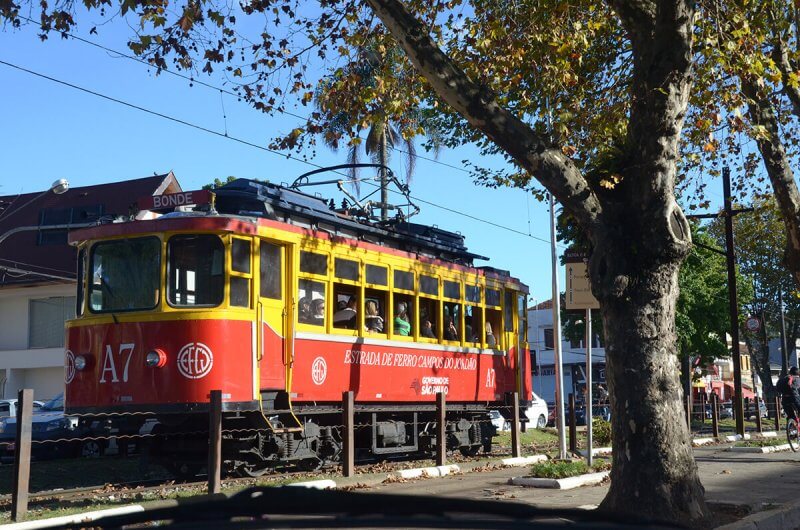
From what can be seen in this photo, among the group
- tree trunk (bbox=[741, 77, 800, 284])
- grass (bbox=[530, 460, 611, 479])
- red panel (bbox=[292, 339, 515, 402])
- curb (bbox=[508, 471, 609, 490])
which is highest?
tree trunk (bbox=[741, 77, 800, 284])

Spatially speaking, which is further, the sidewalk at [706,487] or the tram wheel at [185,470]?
the tram wheel at [185,470]

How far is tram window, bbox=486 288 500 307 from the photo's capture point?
18672mm

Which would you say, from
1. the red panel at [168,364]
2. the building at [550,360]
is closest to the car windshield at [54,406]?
the red panel at [168,364]

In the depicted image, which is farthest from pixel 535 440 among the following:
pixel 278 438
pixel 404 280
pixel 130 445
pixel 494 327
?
pixel 278 438

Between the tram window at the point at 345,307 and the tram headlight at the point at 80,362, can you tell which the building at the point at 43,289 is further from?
the tram headlight at the point at 80,362

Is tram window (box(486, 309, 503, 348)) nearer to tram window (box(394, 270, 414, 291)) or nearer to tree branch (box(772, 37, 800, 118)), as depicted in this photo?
tram window (box(394, 270, 414, 291))

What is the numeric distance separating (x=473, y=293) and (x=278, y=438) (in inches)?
246

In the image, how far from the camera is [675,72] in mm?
9086

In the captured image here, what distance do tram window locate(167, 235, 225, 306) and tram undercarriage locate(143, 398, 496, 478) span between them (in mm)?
1616

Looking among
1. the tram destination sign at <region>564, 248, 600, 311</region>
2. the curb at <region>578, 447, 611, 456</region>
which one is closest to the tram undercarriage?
the curb at <region>578, 447, 611, 456</region>

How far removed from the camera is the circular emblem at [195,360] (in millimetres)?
11852

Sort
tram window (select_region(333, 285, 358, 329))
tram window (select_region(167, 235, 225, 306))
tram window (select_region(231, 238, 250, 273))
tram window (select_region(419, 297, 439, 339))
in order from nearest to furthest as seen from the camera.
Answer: tram window (select_region(167, 235, 225, 306)), tram window (select_region(231, 238, 250, 273)), tram window (select_region(333, 285, 358, 329)), tram window (select_region(419, 297, 439, 339))

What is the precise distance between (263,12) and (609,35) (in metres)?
6.38

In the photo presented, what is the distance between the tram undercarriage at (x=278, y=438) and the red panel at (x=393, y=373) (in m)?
0.27
